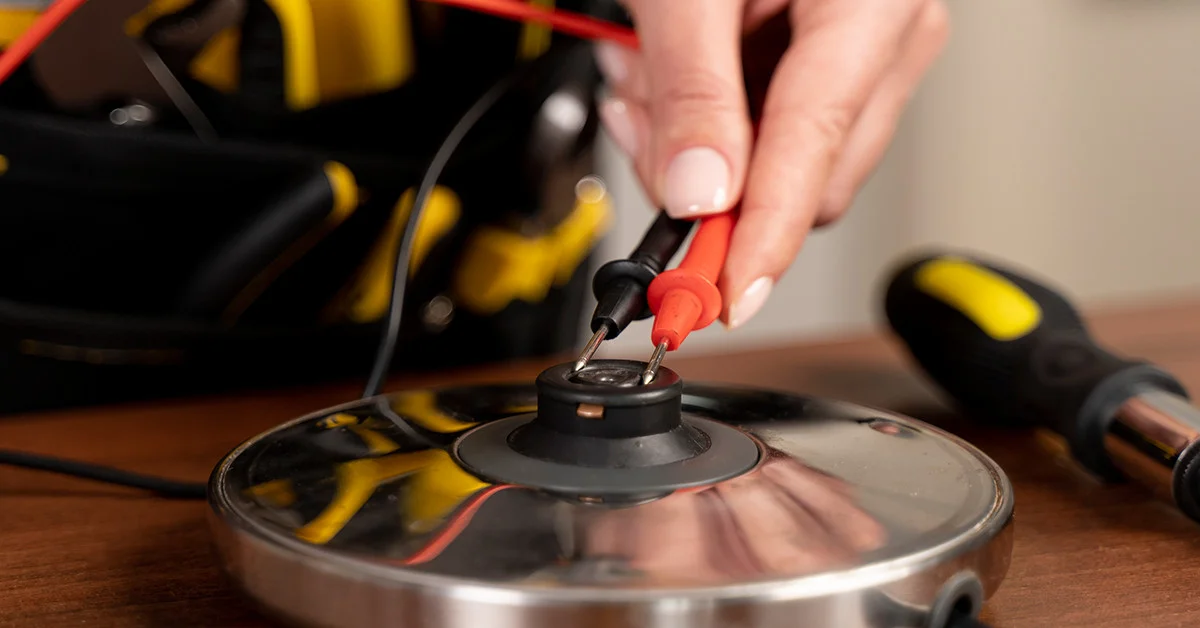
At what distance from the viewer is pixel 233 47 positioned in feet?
1.60

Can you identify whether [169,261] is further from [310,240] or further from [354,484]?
[354,484]

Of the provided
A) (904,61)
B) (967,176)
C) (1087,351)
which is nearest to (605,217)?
(904,61)

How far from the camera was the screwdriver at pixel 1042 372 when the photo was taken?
1.13 feet

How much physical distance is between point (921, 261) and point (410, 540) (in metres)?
0.37

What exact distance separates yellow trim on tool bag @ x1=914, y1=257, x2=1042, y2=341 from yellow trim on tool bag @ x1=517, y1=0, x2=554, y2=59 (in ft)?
0.81

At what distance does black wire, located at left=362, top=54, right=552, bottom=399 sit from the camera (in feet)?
1.38

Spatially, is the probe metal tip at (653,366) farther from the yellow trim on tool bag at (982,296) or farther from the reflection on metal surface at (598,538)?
the yellow trim on tool bag at (982,296)

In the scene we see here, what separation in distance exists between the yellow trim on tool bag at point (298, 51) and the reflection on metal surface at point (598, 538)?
0.26 meters

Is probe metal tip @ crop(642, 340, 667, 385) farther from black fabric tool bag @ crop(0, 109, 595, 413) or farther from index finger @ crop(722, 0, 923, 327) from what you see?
black fabric tool bag @ crop(0, 109, 595, 413)

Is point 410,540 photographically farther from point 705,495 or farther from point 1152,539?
point 1152,539

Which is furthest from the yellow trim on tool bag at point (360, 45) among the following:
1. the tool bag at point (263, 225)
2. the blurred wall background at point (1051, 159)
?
the blurred wall background at point (1051, 159)

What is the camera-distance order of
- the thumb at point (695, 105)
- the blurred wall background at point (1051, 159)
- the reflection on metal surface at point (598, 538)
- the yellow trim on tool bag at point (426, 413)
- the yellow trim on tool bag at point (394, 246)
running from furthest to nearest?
the blurred wall background at point (1051, 159), the yellow trim on tool bag at point (394, 246), the thumb at point (695, 105), the yellow trim on tool bag at point (426, 413), the reflection on metal surface at point (598, 538)

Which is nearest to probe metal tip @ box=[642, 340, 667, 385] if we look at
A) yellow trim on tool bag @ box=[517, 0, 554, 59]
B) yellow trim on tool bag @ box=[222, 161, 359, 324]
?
yellow trim on tool bag @ box=[222, 161, 359, 324]

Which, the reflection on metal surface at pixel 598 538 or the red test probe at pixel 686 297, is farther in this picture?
the red test probe at pixel 686 297
